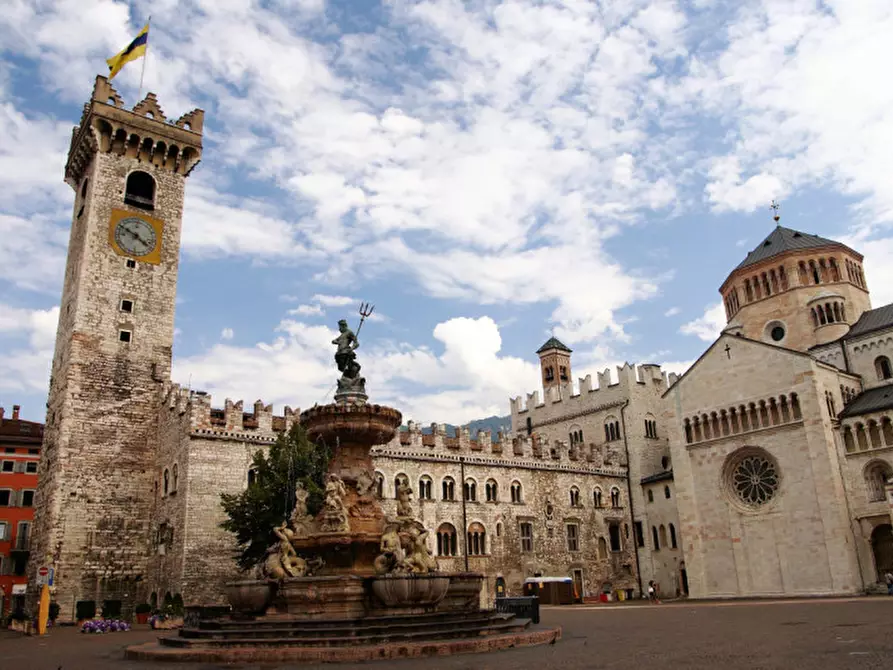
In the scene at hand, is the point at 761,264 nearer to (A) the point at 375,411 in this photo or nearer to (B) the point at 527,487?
(B) the point at 527,487

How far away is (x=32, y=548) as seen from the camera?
39.1m

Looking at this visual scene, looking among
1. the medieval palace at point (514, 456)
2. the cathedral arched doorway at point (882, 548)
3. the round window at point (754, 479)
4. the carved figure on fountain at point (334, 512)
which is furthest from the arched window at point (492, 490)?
the carved figure on fountain at point (334, 512)

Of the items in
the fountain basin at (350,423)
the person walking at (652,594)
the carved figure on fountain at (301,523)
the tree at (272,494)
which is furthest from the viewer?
the person walking at (652,594)

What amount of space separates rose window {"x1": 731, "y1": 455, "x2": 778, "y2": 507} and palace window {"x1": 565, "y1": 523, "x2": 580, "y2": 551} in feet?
36.6

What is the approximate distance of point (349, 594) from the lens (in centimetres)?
1572

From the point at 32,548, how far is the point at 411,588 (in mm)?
32167

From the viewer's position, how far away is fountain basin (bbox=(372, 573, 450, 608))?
15.7 meters

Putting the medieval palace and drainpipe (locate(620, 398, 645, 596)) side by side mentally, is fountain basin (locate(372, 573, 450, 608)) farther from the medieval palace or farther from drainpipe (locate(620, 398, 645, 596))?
drainpipe (locate(620, 398, 645, 596))

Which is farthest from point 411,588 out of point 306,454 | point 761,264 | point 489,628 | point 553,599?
point 761,264

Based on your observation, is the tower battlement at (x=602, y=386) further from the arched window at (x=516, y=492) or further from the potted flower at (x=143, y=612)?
the potted flower at (x=143, y=612)

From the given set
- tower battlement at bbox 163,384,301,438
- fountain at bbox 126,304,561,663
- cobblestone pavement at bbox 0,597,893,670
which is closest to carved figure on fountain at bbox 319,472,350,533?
Result: fountain at bbox 126,304,561,663

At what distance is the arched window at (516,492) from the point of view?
4812 cm

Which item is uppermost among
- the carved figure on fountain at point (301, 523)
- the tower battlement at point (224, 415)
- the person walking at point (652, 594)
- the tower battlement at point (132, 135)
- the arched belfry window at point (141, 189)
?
the tower battlement at point (132, 135)

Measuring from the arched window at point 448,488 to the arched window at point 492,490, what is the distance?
8.69 ft
